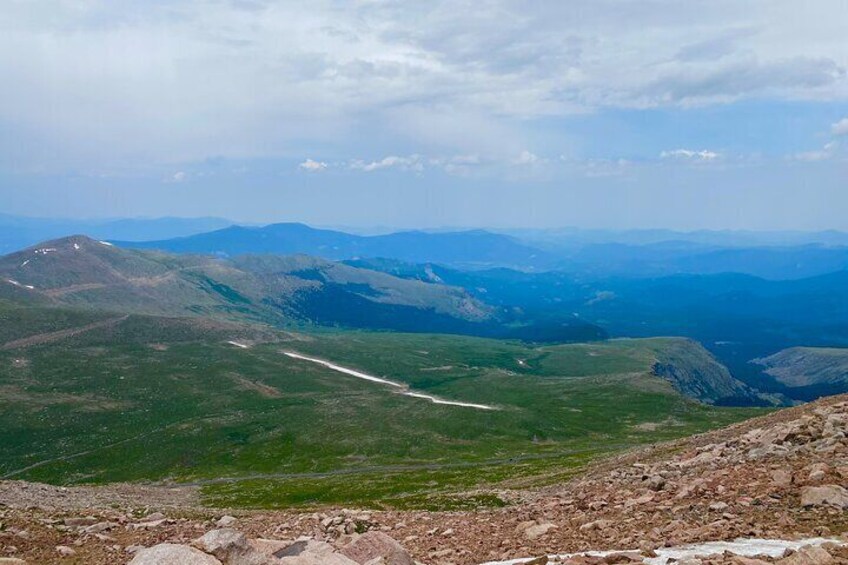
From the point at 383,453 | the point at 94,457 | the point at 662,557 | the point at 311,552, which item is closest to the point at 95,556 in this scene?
the point at 311,552

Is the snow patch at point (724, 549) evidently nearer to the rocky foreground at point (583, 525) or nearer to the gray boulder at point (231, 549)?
the rocky foreground at point (583, 525)

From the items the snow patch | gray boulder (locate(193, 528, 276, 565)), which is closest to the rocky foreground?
gray boulder (locate(193, 528, 276, 565))

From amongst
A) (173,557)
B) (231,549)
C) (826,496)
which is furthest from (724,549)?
(173,557)

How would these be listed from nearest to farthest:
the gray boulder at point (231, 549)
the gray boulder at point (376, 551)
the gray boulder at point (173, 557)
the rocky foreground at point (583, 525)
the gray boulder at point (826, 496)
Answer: the gray boulder at point (173, 557) < the gray boulder at point (231, 549) < the rocky foreground at point (583, 525) < the gray boulder at point (376, 551) < the gray boulder at point (826, 496)

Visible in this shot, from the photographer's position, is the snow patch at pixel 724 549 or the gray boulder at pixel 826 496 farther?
the gray boulder at pixel 826 496

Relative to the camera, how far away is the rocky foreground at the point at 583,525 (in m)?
21.8

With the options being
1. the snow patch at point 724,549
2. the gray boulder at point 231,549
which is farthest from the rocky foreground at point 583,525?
the snow patch at point 724,549

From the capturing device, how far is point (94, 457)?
174m

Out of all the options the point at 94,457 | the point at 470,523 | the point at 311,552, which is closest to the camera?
the point at 311,552

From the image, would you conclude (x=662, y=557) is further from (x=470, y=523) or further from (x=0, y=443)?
(x=0, y=443)

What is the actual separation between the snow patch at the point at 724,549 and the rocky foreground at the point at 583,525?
0.43 metres

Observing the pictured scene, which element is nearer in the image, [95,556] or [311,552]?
[311,552]

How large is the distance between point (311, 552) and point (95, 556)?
10.9 meters

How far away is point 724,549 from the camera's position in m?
20.9
